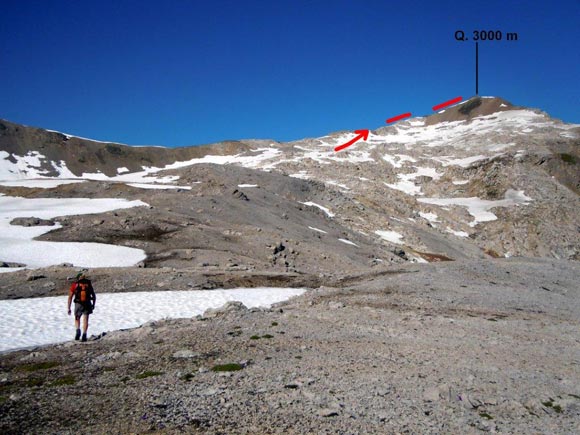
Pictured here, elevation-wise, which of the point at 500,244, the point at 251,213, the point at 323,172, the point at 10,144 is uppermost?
the point at 10,144

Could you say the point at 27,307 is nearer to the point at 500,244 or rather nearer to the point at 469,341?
the point at 469,341

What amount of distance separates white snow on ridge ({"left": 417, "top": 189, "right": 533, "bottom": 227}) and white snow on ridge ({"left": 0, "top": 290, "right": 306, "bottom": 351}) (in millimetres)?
78408

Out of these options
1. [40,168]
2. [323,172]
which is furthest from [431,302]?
[40,168]

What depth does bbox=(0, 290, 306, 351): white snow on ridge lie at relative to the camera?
1714 centimetres

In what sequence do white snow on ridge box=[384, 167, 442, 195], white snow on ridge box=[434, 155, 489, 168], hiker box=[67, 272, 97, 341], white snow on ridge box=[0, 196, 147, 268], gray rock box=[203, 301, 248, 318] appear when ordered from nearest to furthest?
1. hiker box=[67, 272, 97, 341]
2. gray rock box=[203, 301, 248, 318]
3. white snow on ridge box=[0, 196, 147, 268]
4. white snow on ridge box=[384, 167, 442, 195]
5. white snow on ridge box=[434, 155, 489, 168]

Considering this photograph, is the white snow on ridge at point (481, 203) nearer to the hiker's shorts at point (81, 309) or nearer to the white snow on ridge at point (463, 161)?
the white snow on ridge at point (463, 161)

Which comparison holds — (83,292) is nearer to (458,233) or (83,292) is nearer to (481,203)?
(458,233)

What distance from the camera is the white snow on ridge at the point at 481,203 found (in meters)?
96.6

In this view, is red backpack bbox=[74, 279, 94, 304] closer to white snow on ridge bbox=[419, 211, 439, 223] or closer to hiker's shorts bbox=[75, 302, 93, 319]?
hiker's shorts bbox=[75, 302, 93, 319]

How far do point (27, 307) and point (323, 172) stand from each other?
9786 cm

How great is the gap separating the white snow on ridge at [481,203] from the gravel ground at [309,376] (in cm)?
7968

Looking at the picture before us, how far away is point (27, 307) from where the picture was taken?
2091 centimetres

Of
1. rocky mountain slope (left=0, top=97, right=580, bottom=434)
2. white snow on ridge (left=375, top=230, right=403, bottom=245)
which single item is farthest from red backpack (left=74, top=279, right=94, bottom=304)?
white snow on ridge (left=375, top=230, right=403, bottom=245)

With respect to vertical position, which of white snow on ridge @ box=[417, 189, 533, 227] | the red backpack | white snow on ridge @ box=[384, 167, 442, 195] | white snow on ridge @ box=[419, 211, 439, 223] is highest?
white snow on ridge @ box=[384, 167, 442, 195]
